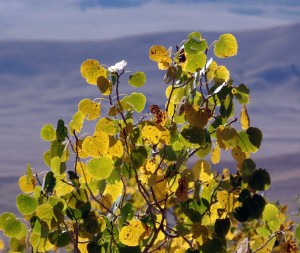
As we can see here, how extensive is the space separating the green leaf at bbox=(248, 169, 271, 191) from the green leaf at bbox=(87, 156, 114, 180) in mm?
217

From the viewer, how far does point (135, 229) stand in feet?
5.08

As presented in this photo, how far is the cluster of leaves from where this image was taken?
1.56 m

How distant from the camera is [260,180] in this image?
1.56 meters

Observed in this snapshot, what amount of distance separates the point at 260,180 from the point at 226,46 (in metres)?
0.23

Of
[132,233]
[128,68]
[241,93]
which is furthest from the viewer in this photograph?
[128,68]

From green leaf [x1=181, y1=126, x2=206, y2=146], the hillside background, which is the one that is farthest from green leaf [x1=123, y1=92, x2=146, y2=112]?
the hillside background

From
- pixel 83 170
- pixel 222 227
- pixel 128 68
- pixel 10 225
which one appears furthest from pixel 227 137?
pixel 128 68

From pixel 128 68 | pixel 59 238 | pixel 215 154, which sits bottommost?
pixel 128 68

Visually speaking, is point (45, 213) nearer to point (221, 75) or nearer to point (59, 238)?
point (59, 238)

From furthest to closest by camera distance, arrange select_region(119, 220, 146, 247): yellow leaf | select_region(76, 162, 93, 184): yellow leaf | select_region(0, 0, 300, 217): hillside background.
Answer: select_region(0, 0, 300, 217): hillside background, select_region(76, 162, 93, 184): yellow leaf, select_region(119, 220, 146, 247): yellow leaf

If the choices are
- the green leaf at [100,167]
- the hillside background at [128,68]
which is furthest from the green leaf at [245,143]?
the hillside background at [128,68]

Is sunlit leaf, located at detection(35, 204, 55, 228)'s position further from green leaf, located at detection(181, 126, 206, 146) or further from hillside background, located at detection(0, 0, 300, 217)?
hillside background, located at detection(0, 0, 300, 217)

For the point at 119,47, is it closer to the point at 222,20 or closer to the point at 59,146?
the point at 222,20

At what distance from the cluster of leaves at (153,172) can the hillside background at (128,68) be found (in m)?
15.0
